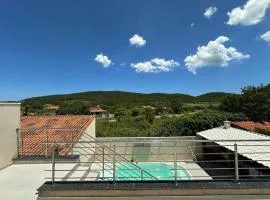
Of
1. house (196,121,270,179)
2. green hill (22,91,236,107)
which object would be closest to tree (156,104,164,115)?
green hill (22,91,236,107)

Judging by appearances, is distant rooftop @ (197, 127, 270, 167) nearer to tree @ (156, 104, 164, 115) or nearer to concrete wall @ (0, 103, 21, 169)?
concrete wall @ (0, 103, 21, 169)

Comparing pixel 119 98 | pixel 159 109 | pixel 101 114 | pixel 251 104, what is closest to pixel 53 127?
pixel 251 104

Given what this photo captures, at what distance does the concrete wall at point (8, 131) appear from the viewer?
9.41 metres

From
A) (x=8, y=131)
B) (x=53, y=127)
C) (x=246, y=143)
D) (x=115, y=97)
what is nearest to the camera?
(x=8, y=131)

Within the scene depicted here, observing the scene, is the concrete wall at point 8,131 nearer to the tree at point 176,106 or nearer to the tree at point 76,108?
the tree at point 76,108

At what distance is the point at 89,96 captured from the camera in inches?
2995

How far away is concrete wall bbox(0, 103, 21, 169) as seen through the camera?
9414mm

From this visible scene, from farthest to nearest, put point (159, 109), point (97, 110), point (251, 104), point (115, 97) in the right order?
point (115, 97)
point (97, 110)
point (159, 109)
point (251, 104)

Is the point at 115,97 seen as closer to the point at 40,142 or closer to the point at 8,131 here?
the point at 40,142

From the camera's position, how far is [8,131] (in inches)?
389

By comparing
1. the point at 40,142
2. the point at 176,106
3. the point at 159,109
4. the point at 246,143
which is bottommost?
the point at 246,143

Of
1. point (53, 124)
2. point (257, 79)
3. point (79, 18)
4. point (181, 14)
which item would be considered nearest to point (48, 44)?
point (79, 18)

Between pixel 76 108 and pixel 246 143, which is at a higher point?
pixel 76 108

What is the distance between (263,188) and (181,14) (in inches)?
984
